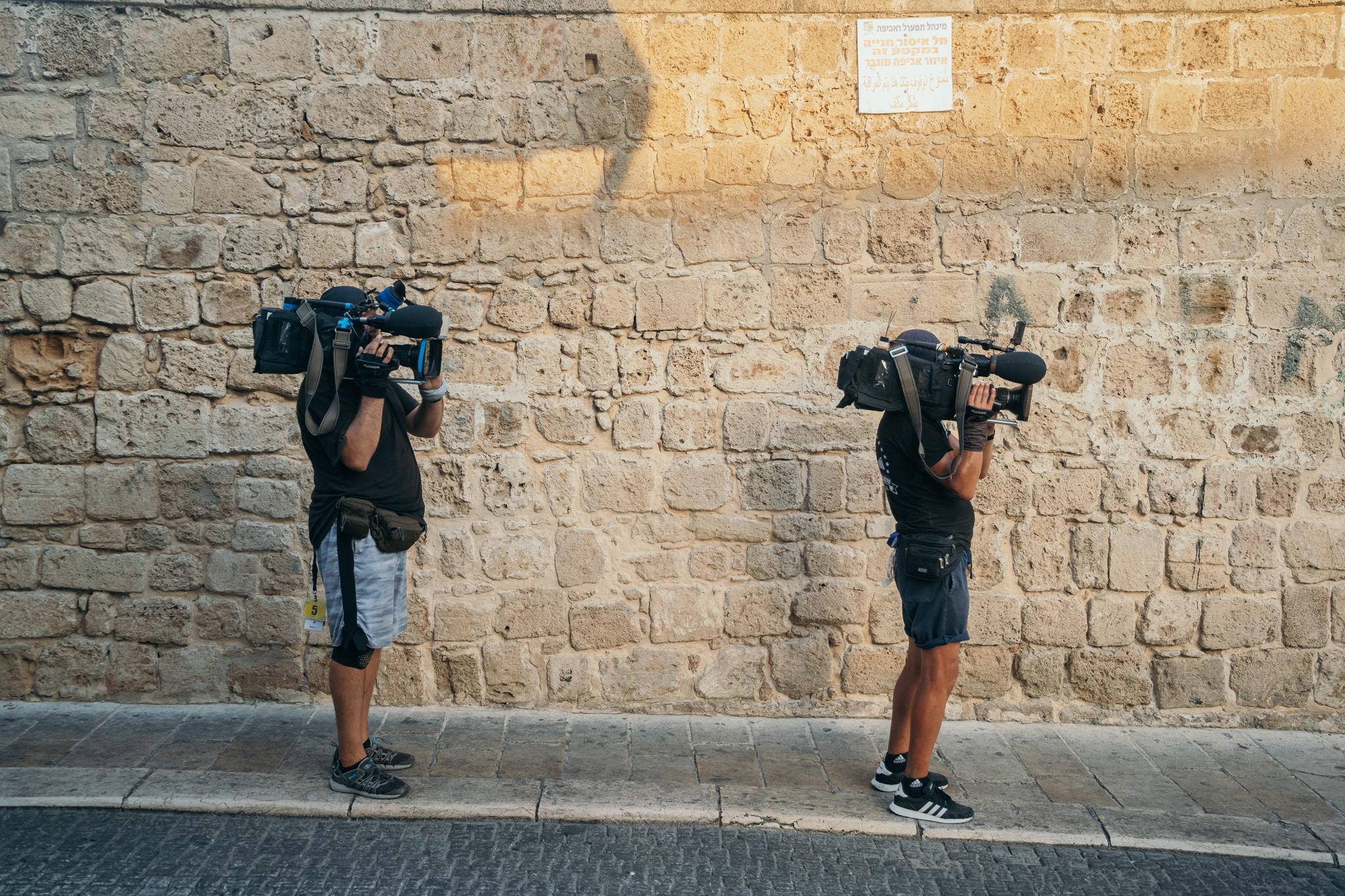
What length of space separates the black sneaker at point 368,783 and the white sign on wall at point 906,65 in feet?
11.8

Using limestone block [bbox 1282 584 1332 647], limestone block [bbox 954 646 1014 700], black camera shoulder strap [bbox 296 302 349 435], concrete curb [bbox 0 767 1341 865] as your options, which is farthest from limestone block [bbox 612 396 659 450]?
limestone block [bbox 1282 584 1332 647]

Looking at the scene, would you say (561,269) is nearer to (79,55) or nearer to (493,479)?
(493,479)

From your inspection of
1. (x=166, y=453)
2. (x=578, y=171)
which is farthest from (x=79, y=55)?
(x=578, y=171)

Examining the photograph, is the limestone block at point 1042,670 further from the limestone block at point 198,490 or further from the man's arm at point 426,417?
the limestone block at point 198,490

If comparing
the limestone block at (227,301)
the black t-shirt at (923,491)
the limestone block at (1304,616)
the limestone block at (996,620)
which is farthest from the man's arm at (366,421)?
the limestone block at (1304,616)

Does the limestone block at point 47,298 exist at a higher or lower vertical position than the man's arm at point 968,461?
higher

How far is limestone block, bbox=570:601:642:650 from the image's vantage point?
18.3 feet

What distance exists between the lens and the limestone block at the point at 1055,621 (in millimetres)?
5602

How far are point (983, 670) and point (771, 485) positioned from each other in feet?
4.45

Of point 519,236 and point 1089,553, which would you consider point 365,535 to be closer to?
point 519,236

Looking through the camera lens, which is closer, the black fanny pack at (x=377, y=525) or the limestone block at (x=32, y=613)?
the black fanny pack at (x=377, y=525)

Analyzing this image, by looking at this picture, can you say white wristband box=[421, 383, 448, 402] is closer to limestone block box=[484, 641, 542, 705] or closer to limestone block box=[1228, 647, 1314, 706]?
limestone block box=[484, 641, 542, 705]

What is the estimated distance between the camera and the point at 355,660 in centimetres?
452

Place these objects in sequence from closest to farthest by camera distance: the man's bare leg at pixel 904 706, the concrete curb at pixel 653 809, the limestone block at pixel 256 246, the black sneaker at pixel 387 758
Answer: the concrete curb at pixel 653 809
the man's bare leg at pixel 904 706
the black sneaker at pixel 387 758
the limestone block at pixel 256 246
